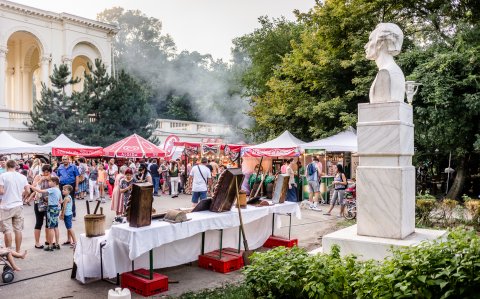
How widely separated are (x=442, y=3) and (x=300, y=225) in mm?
13517

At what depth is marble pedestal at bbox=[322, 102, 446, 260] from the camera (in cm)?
558

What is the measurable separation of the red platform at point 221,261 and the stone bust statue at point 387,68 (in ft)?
12.7

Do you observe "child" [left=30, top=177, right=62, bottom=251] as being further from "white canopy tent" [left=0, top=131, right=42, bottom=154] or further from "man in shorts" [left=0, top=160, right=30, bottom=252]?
"white canopy tent" [left=0, top=131, right=42, bottom=154]

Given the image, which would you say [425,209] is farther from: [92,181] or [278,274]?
[92,181]

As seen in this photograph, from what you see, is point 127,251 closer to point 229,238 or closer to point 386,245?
point 229,238

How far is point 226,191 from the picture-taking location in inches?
317

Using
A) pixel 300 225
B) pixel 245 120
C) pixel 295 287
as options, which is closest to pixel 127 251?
pixel 295 287

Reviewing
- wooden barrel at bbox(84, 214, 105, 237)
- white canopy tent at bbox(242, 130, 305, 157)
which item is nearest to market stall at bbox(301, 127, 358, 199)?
white canopy tent at bbox(242, 130, 305, 157)

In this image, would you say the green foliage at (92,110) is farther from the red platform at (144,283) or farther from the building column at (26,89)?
the red platform at (144,283)

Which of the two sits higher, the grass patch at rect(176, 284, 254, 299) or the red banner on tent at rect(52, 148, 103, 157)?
the red banner on tent at rect(52, 148, 103, 157)

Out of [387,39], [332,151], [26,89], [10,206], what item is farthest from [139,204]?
[26,89]

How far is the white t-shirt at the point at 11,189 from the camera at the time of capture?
837 cm

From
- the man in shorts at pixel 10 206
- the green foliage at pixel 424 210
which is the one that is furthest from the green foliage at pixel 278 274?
the green foliage at pixel 424 210

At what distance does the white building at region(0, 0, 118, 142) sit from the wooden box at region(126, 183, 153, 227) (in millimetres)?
26084
